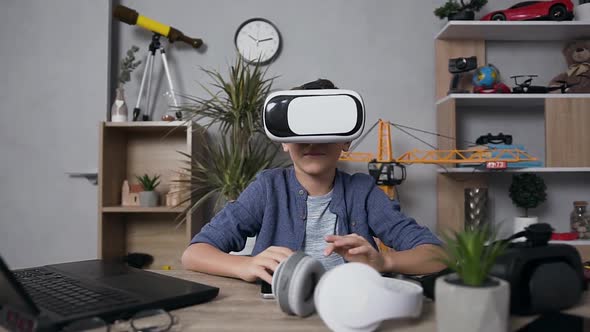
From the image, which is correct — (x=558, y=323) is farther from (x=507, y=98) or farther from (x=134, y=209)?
(x=134, y=209)

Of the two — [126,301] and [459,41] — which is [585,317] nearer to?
[126,301]

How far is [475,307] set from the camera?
0.53 meters

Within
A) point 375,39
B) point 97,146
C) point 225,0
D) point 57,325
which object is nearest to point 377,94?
point 375,39

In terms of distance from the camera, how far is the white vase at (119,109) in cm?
239

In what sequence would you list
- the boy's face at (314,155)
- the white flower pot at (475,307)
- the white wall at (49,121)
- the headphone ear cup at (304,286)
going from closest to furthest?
the white flower pot at (475,307) < the headphone ear cup at (304,286) < the boy's face at (314,155) < the white wall at (49,121)

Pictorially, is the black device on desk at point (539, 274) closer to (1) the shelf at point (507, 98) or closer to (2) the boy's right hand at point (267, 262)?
(2) the boy's right hand at point (267, 262)

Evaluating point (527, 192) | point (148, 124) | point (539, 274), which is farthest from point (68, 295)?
point (527, 192)

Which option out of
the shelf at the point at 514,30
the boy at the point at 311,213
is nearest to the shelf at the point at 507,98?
the shelf at the point at 514,30

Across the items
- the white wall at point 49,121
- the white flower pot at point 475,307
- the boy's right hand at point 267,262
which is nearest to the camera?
the white flower pot at point 475,307

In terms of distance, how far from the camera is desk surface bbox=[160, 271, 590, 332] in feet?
2.02

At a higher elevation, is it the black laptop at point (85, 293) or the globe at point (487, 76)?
the globe at point (487, 76)

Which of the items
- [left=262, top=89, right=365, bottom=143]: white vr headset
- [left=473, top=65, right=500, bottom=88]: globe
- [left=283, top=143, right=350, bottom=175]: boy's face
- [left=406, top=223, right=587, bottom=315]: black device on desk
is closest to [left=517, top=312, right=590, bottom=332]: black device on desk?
[left=406, top=223, right=587, bottom=315]: black device on desk

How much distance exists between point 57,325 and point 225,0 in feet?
7.67

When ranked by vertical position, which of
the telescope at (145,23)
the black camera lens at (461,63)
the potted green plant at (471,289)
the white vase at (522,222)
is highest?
the telescope at (145,23)
